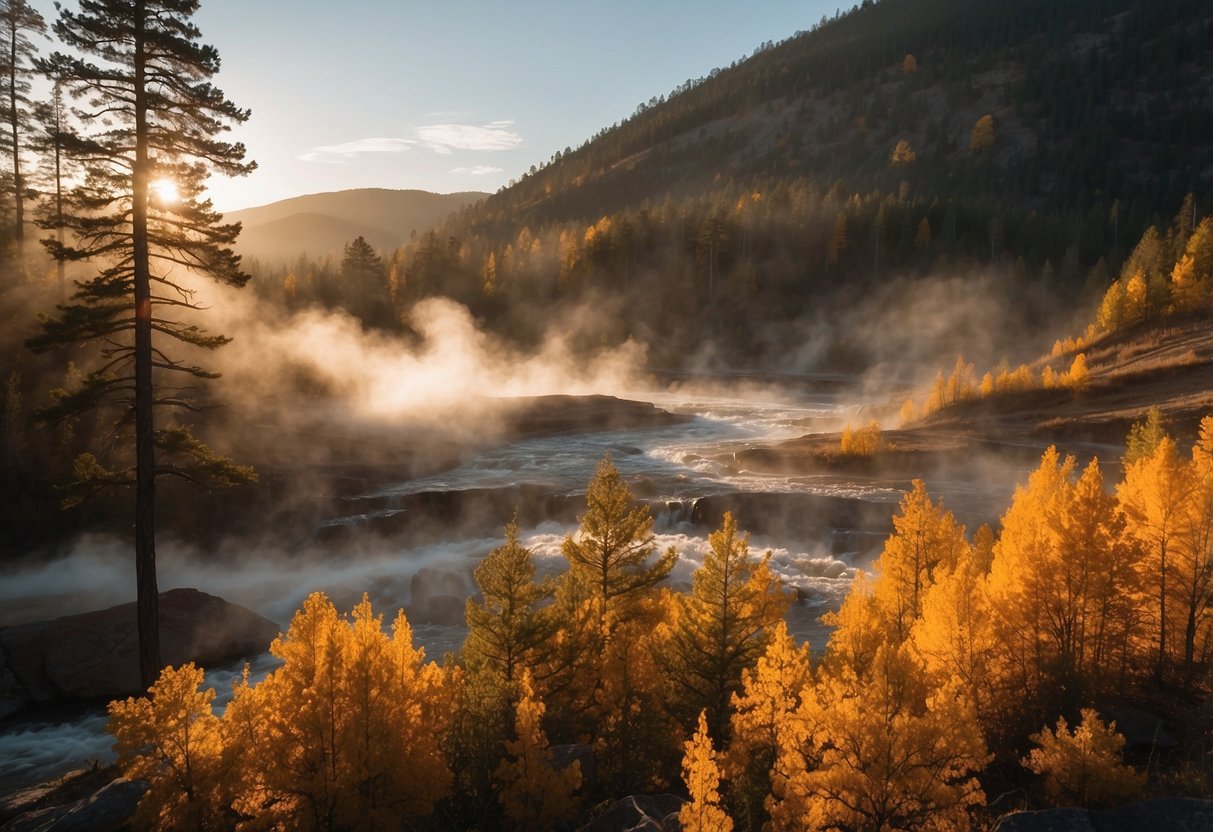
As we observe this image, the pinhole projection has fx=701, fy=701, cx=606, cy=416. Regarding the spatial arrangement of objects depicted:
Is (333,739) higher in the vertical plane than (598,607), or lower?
higher

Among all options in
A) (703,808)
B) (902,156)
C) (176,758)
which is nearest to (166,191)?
(176,758)

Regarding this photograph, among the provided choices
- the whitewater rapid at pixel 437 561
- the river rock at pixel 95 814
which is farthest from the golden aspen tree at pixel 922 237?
the river rock at pixel 95 814

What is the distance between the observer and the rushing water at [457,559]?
1923 cm

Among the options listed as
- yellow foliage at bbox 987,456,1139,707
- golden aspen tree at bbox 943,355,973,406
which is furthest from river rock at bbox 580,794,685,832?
golden aspen tree at bbox 943,355,973,406

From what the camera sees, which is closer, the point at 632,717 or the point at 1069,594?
the point at 632,717

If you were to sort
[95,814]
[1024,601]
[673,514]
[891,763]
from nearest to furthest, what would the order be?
[891,763] < [95,814] < [1024,601] < [673,514]

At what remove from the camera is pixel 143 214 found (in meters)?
14.1

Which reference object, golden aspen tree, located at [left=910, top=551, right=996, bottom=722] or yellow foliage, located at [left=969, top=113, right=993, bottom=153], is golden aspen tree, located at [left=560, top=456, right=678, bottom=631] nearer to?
golden aspen tree, located at [left=910, top=551, right=996, bottom=722]

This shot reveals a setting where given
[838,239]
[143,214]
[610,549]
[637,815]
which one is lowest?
[637,815]

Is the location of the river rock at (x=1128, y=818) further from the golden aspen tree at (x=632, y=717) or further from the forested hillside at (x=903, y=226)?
the forested hillside at (x=903, y=226)

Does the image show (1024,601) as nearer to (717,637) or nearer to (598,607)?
(717,637)

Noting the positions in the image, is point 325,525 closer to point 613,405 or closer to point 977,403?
point 613,405

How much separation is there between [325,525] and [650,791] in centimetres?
2687

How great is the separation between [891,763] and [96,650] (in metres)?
22.4
